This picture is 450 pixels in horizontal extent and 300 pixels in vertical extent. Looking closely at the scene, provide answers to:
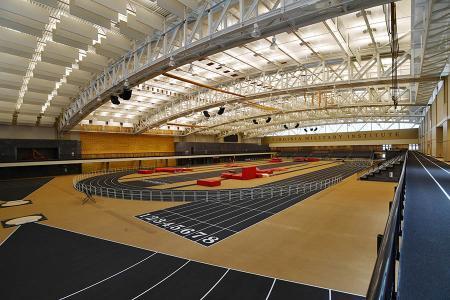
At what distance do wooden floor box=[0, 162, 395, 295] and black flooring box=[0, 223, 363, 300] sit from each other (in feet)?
1.48

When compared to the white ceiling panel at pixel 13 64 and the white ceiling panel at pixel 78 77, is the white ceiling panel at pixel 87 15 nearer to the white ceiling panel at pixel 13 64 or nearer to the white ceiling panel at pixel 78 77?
the white ceiling panel at pixel 78 77

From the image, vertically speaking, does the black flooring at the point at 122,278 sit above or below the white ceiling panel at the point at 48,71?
below

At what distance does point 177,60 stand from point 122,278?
1062 centimetres

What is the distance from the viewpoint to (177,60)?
13430mm

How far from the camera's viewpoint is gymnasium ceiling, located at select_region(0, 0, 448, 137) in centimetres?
1244

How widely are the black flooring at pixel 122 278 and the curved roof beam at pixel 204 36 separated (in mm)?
8331

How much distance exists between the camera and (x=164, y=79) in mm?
25156

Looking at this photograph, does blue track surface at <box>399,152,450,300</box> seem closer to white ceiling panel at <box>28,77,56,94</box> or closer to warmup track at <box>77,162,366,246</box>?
warmup track at <box>77,162,366,246</box>

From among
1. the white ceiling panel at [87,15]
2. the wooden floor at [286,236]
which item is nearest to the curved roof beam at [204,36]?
the white ceiling panel at [87,15]

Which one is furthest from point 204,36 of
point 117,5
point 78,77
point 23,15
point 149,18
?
point 78,77

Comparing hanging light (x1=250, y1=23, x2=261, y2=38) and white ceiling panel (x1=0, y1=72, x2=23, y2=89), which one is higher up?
white ceiling panel (x1=0, y1=72, x2=23, y2=89)

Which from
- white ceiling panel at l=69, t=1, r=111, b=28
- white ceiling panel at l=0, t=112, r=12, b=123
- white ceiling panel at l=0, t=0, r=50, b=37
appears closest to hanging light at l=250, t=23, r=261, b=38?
white ceiling panel at l=69, t=1, r=111, b=28

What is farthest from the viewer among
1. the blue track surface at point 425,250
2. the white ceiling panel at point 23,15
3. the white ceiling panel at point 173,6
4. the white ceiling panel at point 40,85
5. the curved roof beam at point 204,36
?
the white ceiling panel at point 40,85

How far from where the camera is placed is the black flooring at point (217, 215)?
1000 centimetres
